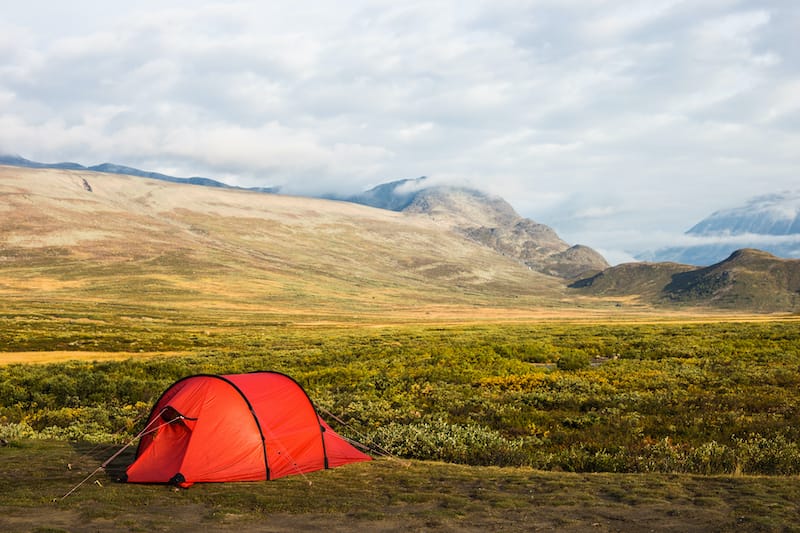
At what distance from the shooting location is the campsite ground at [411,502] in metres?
10.1

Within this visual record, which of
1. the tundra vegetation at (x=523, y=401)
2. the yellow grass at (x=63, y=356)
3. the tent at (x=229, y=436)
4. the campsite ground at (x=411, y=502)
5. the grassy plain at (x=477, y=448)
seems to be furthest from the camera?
the yellow grass at (x=63, y=356)

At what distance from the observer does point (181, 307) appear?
513 ft

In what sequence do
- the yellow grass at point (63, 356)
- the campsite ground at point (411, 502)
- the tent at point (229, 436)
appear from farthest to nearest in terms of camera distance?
1. the yellow grass at point (63, 356)
2. the tent at point (229, 436)
3. the campsite ground at point (411, 502)

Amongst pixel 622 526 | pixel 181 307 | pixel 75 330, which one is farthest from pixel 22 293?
pixel 622 526

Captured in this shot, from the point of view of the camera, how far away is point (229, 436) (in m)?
14.4

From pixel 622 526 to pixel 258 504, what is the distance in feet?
23.0

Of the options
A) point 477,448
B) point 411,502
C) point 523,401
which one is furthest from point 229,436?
point 523,401

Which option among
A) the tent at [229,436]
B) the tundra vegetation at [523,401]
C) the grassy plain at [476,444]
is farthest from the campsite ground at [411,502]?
the tundra vegetation at [523,401]

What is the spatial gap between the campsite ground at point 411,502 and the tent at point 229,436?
51 cm

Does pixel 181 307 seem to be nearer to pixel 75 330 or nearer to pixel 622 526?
pixel 75 330

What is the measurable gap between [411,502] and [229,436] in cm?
523

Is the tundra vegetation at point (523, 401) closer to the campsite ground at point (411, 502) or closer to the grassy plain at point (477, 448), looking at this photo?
the grassy plain at point (477, 448)

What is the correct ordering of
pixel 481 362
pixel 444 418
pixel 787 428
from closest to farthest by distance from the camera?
pixel 787 428, pixel 444 418, pixel 481 362

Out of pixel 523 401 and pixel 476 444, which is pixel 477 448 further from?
pixel 523 401
